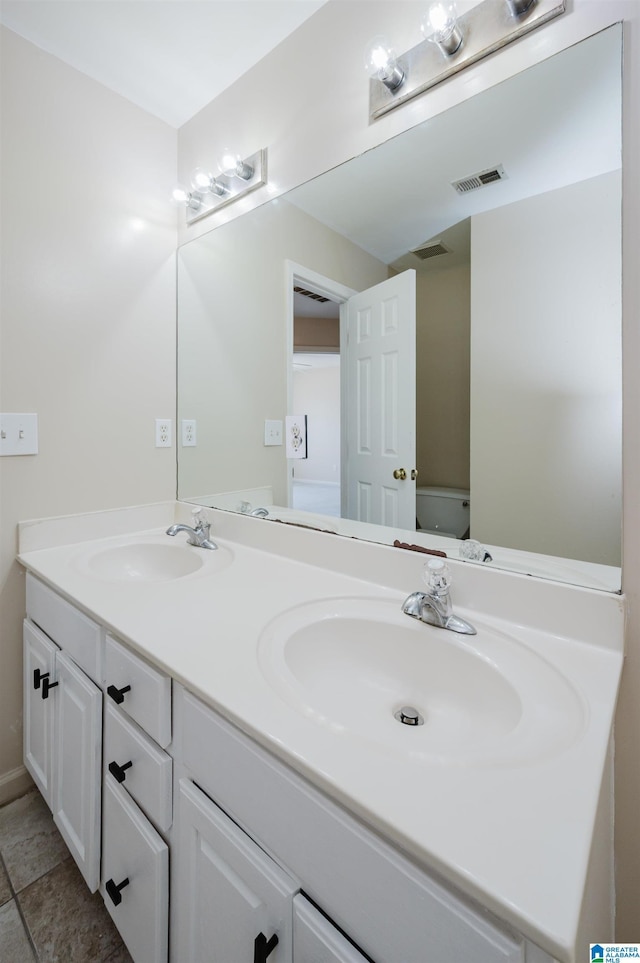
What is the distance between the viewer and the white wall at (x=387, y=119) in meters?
0.75

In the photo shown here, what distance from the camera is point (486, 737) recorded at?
68 centimetres

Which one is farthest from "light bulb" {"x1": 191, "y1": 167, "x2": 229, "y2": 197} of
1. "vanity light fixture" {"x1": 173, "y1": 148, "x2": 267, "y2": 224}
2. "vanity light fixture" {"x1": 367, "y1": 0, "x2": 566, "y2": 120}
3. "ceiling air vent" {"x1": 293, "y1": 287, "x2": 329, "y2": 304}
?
"vanity light fixture" {"x1": 367, "y1": 0, "x2": 566, "y2": 120}

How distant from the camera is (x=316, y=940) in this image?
1.64ft

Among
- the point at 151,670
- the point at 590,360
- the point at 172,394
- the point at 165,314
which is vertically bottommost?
the point at 151,670

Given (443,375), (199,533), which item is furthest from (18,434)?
(443,375)

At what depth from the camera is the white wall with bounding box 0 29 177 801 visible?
128cm

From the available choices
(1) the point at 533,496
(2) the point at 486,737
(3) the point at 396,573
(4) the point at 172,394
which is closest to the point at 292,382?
(4) the point at 172,394

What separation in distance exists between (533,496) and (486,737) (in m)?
0.48

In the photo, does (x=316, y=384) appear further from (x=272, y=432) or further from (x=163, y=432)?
(x=163, y=432)

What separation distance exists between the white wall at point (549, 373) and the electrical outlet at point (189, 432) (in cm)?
113

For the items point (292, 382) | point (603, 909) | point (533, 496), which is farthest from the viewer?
point (292, 382)

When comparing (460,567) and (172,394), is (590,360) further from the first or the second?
(172,394)

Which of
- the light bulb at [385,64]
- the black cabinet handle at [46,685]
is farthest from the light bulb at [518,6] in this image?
the black cabinet handle at [46,685]

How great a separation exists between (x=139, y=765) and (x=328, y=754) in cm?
52
